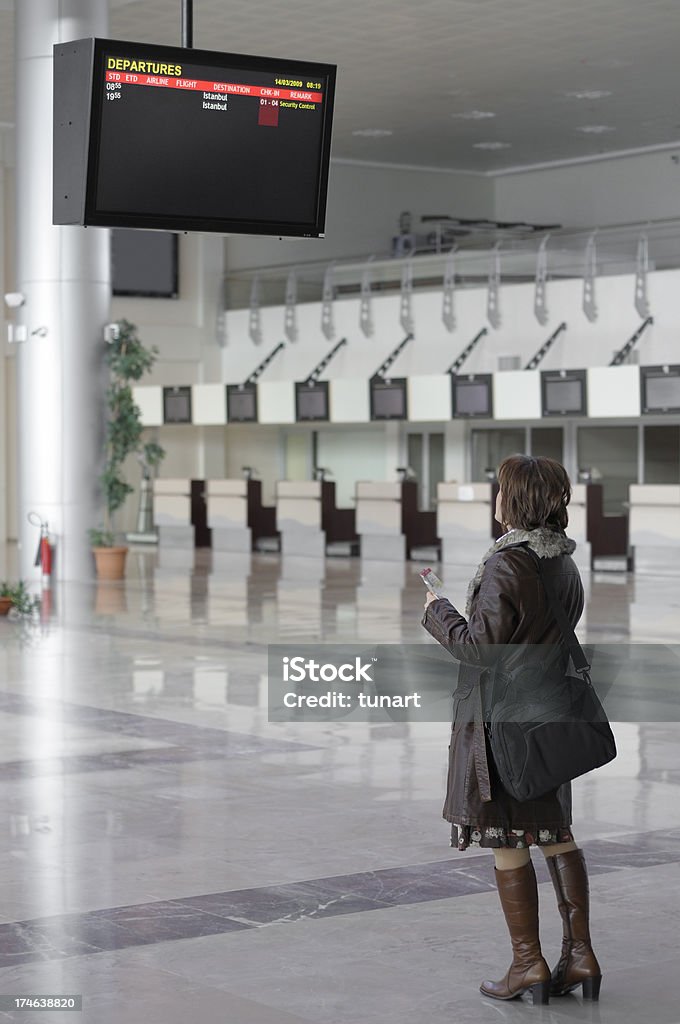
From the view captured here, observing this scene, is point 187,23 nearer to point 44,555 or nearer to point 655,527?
point 44,555

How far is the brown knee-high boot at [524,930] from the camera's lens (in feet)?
12.3

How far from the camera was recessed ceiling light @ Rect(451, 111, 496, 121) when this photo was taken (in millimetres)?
23391

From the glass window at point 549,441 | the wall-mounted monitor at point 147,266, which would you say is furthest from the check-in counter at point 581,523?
the wall-mounted monitor at point 147,266

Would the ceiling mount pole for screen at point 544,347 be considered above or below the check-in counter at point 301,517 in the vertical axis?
above

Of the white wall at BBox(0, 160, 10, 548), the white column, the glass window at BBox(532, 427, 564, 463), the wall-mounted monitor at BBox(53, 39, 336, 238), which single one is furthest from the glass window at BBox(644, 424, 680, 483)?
the wall-mounted monitor at BBox(53, 39, 336, 238)

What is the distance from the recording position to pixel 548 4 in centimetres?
Result: 1755

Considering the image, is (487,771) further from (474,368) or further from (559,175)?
(559,175)

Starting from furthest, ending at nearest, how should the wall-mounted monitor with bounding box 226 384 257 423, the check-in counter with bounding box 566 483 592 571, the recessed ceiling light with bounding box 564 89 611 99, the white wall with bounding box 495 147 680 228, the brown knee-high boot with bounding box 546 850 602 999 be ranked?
the white wall with bounding box 495 147 680 228 → the wall-mounted monitor with bounding box 226 384 257 423 → the recessed ceiling light with bounding box 564 89 611 99 → the check-in counter with bounding box 566 483 592 571 → the brown knee-high boot with bounding box 546 850 602 999

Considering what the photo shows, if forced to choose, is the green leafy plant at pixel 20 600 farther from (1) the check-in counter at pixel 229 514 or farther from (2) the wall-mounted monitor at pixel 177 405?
(2) the wall-mounted monitor at pixel 177 405

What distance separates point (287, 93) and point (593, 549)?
11341 millimetres

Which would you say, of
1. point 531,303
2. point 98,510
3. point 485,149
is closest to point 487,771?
point 98,510

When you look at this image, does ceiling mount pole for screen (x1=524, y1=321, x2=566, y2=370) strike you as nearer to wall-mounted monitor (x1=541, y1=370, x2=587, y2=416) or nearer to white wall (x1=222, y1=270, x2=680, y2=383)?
white wall (x1=222, y1=270, x2=680, y2=383)

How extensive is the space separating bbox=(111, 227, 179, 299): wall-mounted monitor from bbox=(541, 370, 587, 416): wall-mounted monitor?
9.31m

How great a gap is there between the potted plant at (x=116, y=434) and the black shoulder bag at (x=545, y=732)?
12821mm
